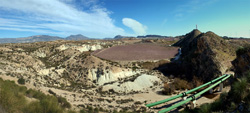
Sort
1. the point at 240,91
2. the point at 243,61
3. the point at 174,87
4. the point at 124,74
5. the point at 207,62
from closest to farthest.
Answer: the point at 240,91, the point at 243,61, the point at 174,87, the point at 207,62, the point at 124,74

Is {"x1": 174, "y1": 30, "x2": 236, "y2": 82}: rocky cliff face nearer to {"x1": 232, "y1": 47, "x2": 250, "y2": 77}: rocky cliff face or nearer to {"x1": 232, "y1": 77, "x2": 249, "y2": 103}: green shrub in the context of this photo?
{"x1": 232, "y1": 47, "x2": 250, "y2": 77}: rocky cliff face

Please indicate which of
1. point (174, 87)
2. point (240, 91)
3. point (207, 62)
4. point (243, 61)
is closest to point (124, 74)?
point (174, 87)

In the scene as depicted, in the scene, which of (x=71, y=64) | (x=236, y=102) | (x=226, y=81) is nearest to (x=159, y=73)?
(x=226, y=81)

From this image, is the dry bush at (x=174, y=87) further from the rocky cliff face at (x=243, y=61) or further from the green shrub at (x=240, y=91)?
the green shrub at (x=240, y=91)

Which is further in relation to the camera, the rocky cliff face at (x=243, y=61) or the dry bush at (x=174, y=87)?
the dry bush at (x=174, y=87)

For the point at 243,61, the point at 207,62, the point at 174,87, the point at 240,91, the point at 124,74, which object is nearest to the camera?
the point at 240,91

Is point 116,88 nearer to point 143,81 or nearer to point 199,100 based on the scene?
point 143,81

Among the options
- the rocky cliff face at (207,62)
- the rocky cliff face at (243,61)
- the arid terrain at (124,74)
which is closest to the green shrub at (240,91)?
the rocky cliff face at (243,61)

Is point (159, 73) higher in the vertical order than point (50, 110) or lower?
lower

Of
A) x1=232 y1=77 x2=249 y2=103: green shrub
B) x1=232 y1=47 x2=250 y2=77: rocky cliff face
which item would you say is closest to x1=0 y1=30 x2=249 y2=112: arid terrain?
x1=232 y1=47 x2=250 y2=77: rocky cliff face

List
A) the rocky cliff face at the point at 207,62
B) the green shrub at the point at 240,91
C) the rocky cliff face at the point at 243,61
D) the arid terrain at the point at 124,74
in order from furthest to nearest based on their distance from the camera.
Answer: the rocky cliff face at the point at 207,62
the arid terrain at the point at 124,74
the rocky cliff face at the point at 243,61
the green shrub at the point at 240,91

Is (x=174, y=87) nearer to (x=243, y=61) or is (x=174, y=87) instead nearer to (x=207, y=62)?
(x=207, y=62)
